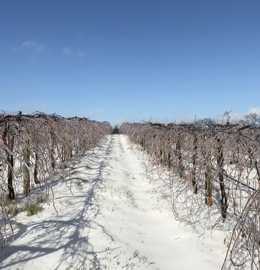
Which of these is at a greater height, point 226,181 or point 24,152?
point 24,152

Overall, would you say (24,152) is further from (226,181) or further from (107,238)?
(226,181)

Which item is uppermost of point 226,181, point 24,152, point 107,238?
point 24,152

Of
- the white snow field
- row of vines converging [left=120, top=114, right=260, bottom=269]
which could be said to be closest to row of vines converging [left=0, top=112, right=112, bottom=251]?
the white snow field

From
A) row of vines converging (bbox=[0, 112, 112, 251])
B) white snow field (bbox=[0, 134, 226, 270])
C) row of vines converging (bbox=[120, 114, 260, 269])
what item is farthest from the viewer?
white snow field (bbox=[0, 134, 226, 270])

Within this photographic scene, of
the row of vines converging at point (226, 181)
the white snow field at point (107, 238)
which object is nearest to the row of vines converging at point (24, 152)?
the white snow field at point (107, 238)

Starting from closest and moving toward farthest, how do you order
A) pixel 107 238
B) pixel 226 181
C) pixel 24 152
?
pixel 107 238, pixel 226 181, pixel 24 152

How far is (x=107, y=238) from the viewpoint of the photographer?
4.32m

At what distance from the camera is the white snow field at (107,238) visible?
3666 mm

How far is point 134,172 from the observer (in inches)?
436

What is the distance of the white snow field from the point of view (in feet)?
12.0

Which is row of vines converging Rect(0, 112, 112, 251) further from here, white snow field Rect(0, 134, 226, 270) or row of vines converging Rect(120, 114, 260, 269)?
row of vines converging Rect(120, 114, 260, 269)

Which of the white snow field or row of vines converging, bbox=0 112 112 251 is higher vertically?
row of vines converging, bbox=0 112 112 251

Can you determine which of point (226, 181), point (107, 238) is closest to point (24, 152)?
point (107, 238)

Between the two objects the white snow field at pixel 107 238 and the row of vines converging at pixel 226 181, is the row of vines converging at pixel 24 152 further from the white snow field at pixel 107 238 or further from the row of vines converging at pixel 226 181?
the row of vines converging at pixel 226 181
